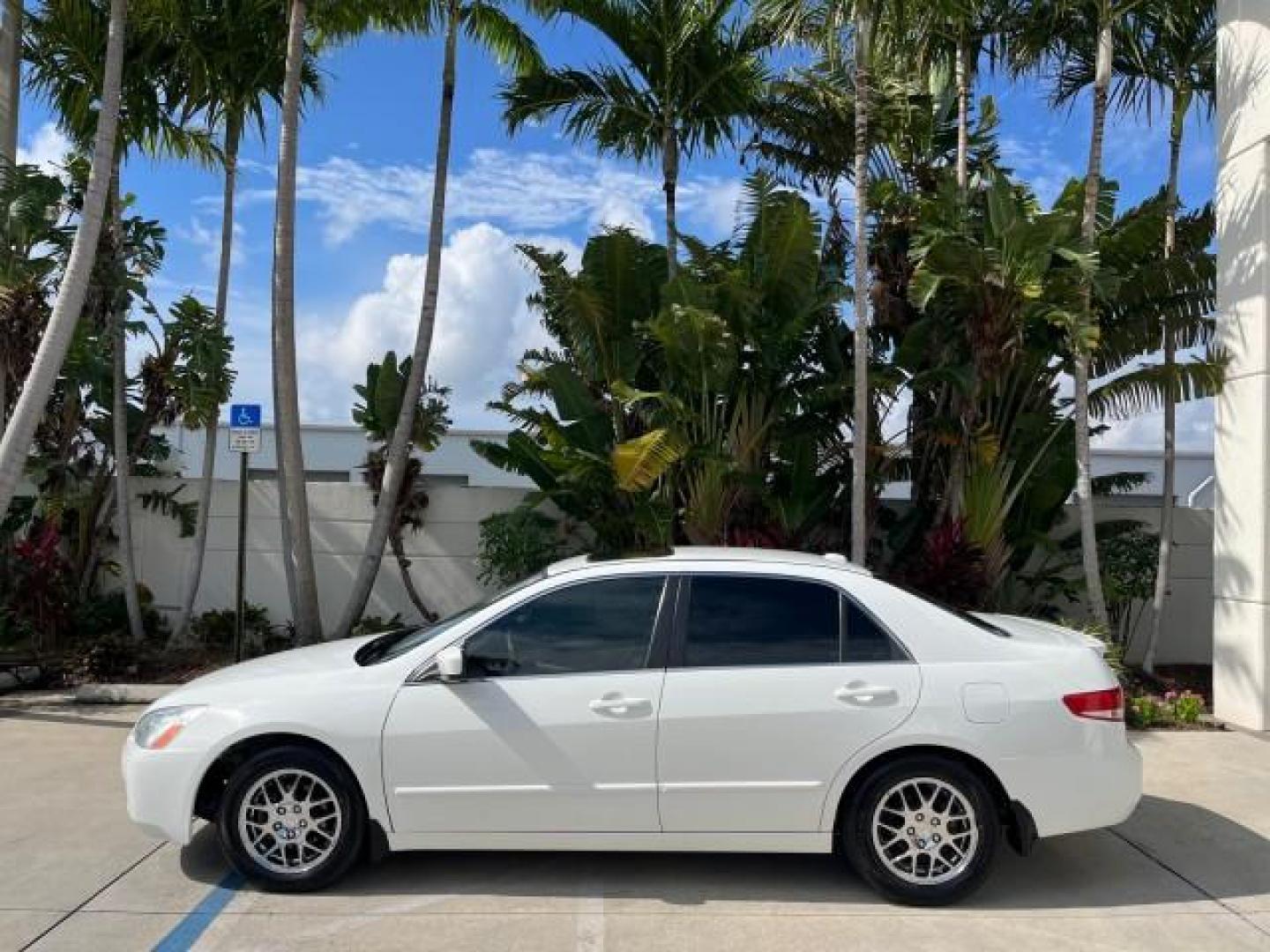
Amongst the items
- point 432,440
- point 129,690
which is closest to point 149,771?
point 129,690

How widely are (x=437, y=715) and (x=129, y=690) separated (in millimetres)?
5825

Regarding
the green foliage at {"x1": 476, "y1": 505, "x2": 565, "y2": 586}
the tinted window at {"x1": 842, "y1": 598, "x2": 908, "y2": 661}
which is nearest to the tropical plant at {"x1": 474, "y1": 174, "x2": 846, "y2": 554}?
the green foliage at {"x1": 476, "y1": 505, "x2": 565, "y2": 586}

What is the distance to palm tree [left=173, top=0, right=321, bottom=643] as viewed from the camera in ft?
35.2

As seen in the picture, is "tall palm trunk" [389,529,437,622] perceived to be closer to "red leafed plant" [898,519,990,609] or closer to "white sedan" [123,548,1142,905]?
"red leafed plant" [898,519,990,609]

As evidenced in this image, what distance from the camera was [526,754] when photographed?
4.96 m

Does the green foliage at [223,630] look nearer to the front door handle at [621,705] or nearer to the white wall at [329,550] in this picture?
the white wall at [329,550]

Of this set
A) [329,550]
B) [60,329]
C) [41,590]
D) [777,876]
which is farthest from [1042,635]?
[41,590]

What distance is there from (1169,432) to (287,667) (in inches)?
350

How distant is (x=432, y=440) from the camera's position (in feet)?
38.9

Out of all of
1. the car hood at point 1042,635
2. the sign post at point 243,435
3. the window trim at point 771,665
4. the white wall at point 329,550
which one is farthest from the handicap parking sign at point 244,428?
the car hood at point 1042,635

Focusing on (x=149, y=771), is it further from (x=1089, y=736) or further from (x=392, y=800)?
(x=1089, y=736)

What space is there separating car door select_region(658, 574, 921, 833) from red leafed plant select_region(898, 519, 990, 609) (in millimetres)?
5158

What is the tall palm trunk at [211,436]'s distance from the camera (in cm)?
1133

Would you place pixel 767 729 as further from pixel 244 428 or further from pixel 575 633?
pixel 244 428
